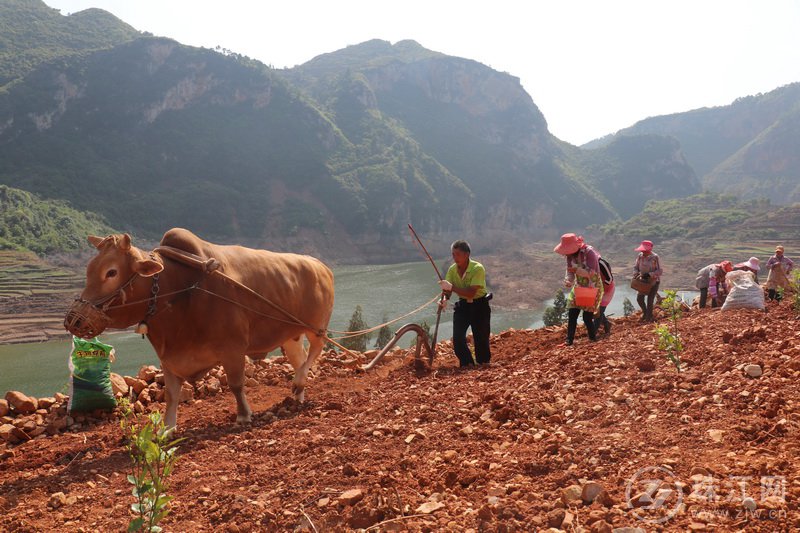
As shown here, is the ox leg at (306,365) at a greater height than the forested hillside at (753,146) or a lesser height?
lesser

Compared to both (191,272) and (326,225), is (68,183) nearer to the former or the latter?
(326,225)

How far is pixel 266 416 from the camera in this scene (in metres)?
4.64

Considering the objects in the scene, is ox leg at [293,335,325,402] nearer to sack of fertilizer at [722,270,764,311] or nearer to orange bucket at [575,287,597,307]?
orange bucket at [575,287,597,307]

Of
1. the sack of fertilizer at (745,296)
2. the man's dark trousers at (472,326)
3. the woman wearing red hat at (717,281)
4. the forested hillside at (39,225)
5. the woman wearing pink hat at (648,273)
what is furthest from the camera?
the forested hillside at (39,225)

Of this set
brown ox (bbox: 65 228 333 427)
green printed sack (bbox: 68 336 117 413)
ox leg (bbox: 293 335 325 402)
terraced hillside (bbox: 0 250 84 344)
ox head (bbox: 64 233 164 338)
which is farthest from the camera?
terraced hillside (bbox: 0 250 84 344)

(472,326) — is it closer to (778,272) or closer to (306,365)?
(306,365)

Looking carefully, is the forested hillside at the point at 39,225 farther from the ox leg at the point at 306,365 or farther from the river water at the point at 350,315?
the ox leg at the point at 306,365

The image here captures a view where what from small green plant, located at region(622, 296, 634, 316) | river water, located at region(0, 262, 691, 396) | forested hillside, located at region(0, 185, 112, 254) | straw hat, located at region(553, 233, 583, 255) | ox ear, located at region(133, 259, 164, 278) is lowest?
river water, located at region(0, 262, 691, 396)

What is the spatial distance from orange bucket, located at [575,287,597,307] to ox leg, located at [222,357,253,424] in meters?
4.02

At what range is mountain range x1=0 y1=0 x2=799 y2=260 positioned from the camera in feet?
264

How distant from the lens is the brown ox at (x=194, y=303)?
12.7 feet

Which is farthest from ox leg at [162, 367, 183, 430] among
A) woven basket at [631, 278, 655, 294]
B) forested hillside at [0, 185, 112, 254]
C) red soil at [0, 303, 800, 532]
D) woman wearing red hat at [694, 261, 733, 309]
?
forested hillside at [0, 185, 112, 254]

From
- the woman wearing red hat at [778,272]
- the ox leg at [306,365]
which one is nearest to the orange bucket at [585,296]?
the ox leg at [306,365]

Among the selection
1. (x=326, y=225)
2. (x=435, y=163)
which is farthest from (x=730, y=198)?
(x=326, y=225)
